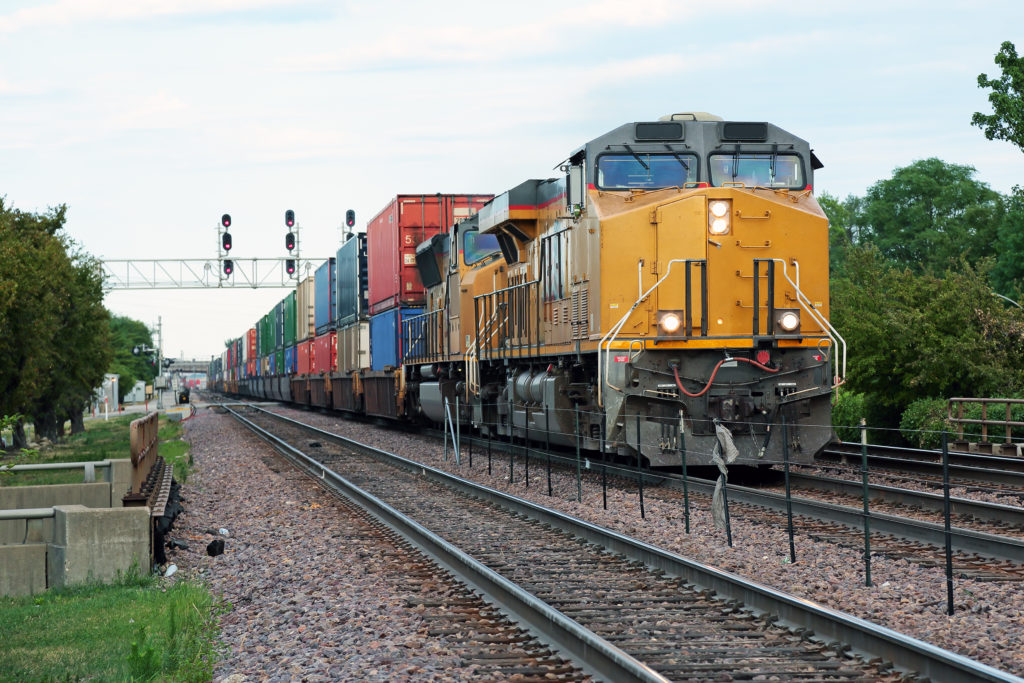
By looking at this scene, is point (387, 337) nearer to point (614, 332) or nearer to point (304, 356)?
point (304, 356)

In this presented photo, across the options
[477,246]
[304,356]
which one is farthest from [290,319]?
[477,246]

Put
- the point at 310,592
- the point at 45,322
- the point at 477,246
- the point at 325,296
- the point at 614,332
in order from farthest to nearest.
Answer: the point at 325,296
the point at 45,322
the point at 477,246
the point at 614,332
the point at 310,592

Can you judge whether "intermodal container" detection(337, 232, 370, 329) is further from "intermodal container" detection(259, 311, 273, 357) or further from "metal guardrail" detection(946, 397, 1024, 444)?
"intermodal container" detection(259, 311, 273, 357)

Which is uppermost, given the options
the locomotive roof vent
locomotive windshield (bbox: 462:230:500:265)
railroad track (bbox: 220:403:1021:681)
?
the locomotive roof vent

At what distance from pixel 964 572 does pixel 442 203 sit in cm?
2137

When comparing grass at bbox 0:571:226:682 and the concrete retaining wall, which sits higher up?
the concrete retaining wall

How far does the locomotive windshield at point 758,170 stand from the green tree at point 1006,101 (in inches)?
670

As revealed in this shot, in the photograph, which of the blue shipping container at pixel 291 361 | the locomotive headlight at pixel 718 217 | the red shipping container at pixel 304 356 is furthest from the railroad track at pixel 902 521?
the blue shipping container at pixel 291 361

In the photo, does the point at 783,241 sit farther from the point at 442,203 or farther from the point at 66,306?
the point at 66,306

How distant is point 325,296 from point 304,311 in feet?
16.6

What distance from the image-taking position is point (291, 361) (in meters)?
50.7

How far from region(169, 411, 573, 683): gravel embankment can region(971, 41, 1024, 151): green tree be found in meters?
21.6

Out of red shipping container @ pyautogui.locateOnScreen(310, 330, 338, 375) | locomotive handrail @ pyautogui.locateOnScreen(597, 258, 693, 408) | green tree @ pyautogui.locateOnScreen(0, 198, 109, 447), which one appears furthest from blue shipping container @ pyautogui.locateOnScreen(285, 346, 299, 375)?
locomotive handrail @ pyautogui.locateOnScreen(597, 258, 693, 408)

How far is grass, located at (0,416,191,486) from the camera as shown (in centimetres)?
1919
